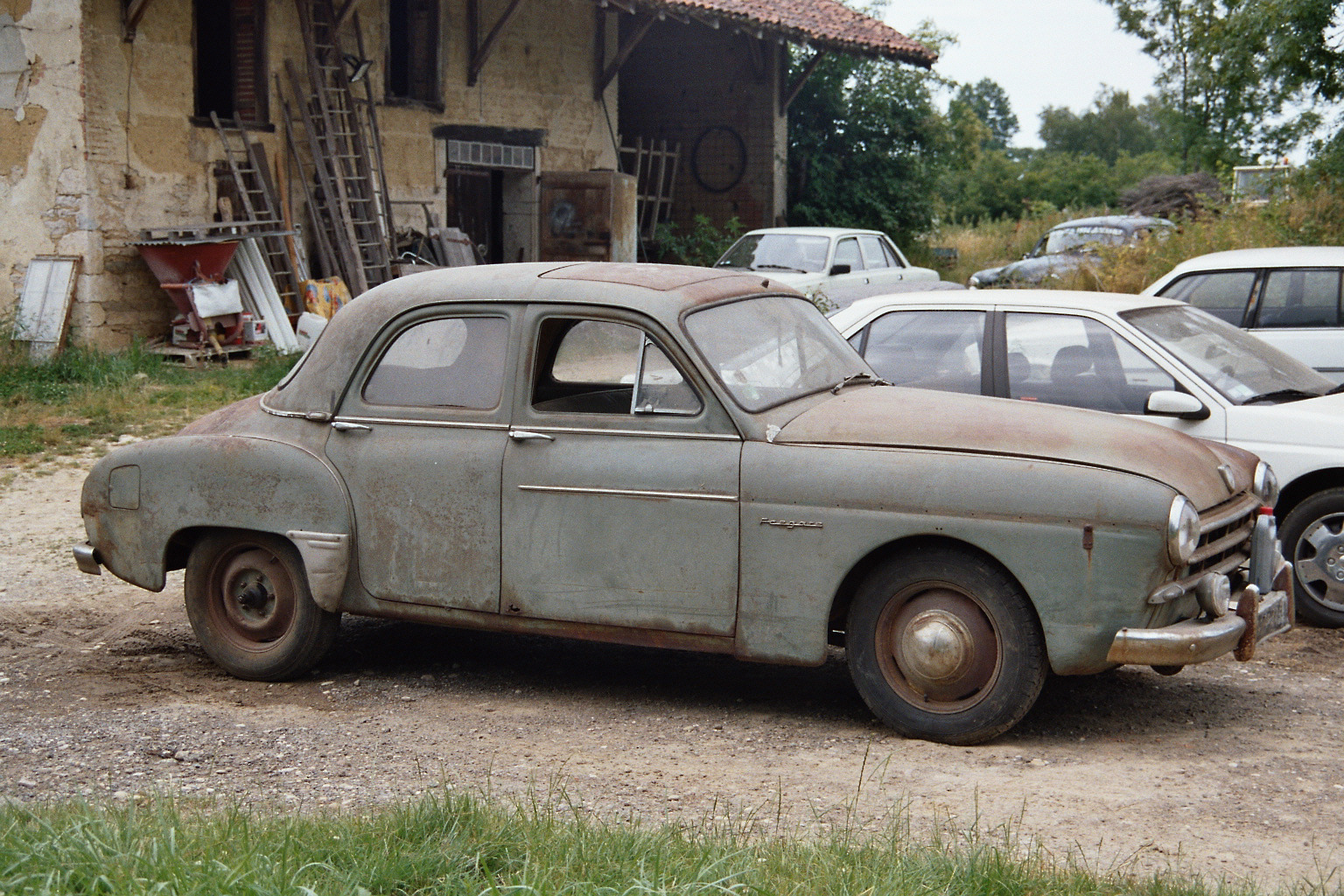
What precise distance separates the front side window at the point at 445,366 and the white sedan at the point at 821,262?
9.74 meters

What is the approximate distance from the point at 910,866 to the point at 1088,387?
3.55m

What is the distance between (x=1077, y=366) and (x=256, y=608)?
150 inches

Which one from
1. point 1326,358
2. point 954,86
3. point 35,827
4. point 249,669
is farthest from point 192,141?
point 954,86

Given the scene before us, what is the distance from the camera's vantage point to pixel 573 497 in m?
5.17

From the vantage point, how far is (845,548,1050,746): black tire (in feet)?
15.3

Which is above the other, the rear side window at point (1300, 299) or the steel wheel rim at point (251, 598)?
the rear side window at point (1300, 299)

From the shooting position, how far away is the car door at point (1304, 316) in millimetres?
8320

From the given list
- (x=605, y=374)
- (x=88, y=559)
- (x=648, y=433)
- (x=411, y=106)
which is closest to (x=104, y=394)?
(x=411, y=106)

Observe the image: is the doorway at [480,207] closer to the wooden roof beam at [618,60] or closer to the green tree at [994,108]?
the wooden roof beam at [618,60]

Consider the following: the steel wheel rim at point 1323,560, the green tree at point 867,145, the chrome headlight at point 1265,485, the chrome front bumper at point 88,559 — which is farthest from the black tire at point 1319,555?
the green tree at point 867,145

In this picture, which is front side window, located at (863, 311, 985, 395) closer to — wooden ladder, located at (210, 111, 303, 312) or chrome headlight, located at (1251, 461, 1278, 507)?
chrome headlight, located at (1251, 461, 1278, 507)

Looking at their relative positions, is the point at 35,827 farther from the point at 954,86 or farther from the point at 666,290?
the point at 954,86

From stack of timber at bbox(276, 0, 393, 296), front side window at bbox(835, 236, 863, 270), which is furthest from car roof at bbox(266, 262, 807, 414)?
stack of timber at bbox(276, 0, 393, 296)

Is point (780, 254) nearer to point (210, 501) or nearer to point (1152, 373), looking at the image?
point (1152, 373)
